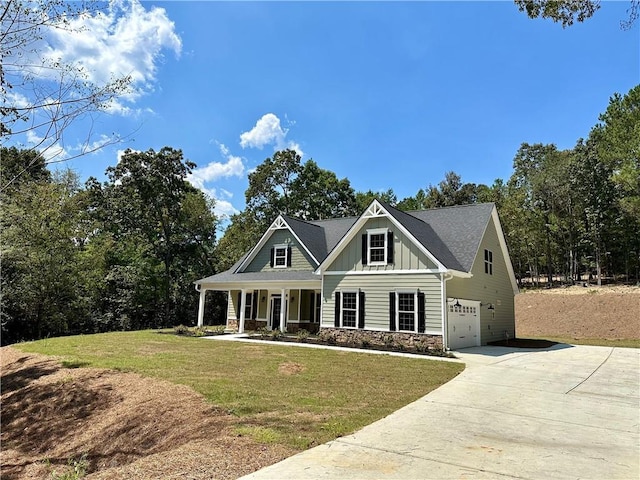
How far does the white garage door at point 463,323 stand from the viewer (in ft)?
50.9

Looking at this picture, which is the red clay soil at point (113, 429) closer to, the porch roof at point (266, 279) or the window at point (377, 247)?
the window at point (377, 247)

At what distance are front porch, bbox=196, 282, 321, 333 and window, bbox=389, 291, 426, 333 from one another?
4.92 metres

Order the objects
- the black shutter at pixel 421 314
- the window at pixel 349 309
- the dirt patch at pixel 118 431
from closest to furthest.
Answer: the dirt patch at pixel 118 431, the black shutter at pixel 421 314, the window at pixel 349 309

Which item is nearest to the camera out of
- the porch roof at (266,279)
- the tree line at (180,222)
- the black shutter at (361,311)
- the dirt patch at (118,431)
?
the dirt patch at (118,431)

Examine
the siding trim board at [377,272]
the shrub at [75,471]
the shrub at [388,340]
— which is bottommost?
the shrub at [75,471]

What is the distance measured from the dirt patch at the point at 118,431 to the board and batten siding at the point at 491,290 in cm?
1135

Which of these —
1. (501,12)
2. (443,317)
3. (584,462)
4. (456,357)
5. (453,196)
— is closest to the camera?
(584,462)

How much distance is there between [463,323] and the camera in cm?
1644

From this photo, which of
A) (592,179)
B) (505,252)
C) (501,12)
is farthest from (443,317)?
(592,179)

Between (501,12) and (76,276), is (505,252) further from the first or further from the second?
(76,276)

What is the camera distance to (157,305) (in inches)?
1271

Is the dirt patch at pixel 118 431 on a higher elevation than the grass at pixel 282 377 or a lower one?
lower

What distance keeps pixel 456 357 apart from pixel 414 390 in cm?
569

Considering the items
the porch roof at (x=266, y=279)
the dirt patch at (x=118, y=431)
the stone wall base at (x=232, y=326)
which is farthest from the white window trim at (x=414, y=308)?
the stone wall base at (x=232, y=326)
